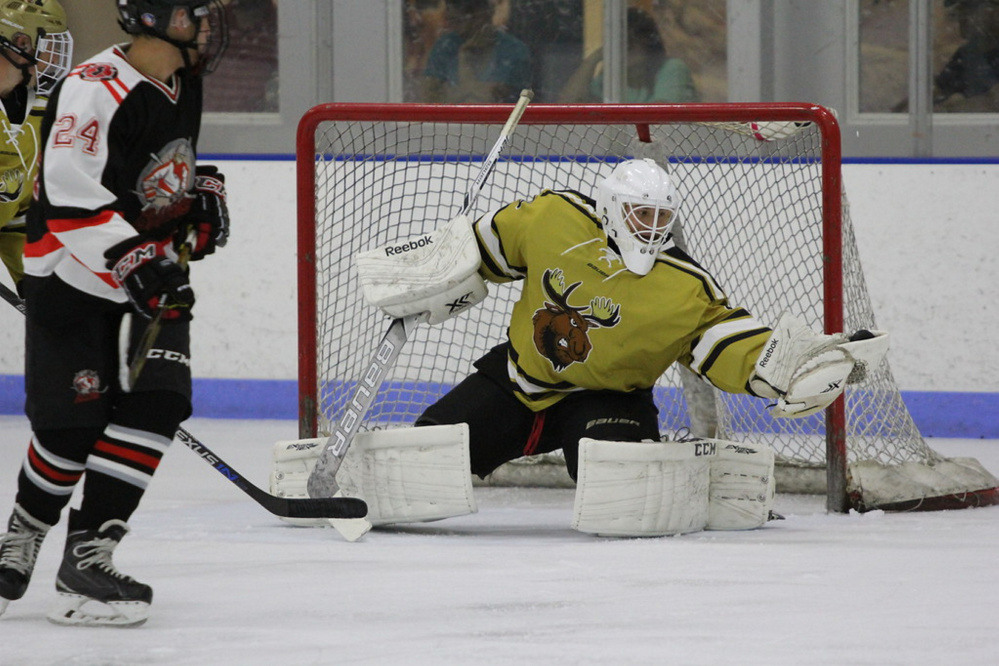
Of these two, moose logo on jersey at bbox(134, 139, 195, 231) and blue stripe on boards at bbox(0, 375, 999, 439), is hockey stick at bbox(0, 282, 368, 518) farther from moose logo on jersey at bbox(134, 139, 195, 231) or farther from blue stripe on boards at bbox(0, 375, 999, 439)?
blue stripe on boards at bbox(0, 375, 999, 439)

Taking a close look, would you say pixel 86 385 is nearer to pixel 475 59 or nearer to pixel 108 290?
pixel 108 290

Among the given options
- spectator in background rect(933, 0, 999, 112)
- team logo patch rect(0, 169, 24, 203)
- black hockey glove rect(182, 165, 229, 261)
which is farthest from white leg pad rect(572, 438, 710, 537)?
spectator in background rect(933, 0, 999, 112)

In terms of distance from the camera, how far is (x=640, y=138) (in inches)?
134

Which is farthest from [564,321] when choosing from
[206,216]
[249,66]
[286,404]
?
[249,66]

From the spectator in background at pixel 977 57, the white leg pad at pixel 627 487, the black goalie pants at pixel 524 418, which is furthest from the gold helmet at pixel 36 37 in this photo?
the spectator in background at pixel 977 57

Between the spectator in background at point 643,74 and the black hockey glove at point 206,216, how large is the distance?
291 cm

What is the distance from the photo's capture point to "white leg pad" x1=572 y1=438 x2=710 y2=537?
2.81m

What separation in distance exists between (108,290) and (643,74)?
3223mm

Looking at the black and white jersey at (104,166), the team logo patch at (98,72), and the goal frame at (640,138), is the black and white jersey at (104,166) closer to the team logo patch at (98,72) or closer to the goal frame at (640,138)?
the team logo patch at (98,72)

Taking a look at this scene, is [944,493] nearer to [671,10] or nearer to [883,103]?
[883,103]

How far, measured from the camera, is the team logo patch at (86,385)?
2.08 m

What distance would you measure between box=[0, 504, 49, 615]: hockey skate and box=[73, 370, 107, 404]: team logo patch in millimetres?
232

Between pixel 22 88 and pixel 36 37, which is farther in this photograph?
Result: pixel 22 88

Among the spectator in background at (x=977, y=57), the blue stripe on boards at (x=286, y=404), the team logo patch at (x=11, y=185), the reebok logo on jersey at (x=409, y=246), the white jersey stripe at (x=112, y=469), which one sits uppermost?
the spectator in background at (x=977, y=57)
